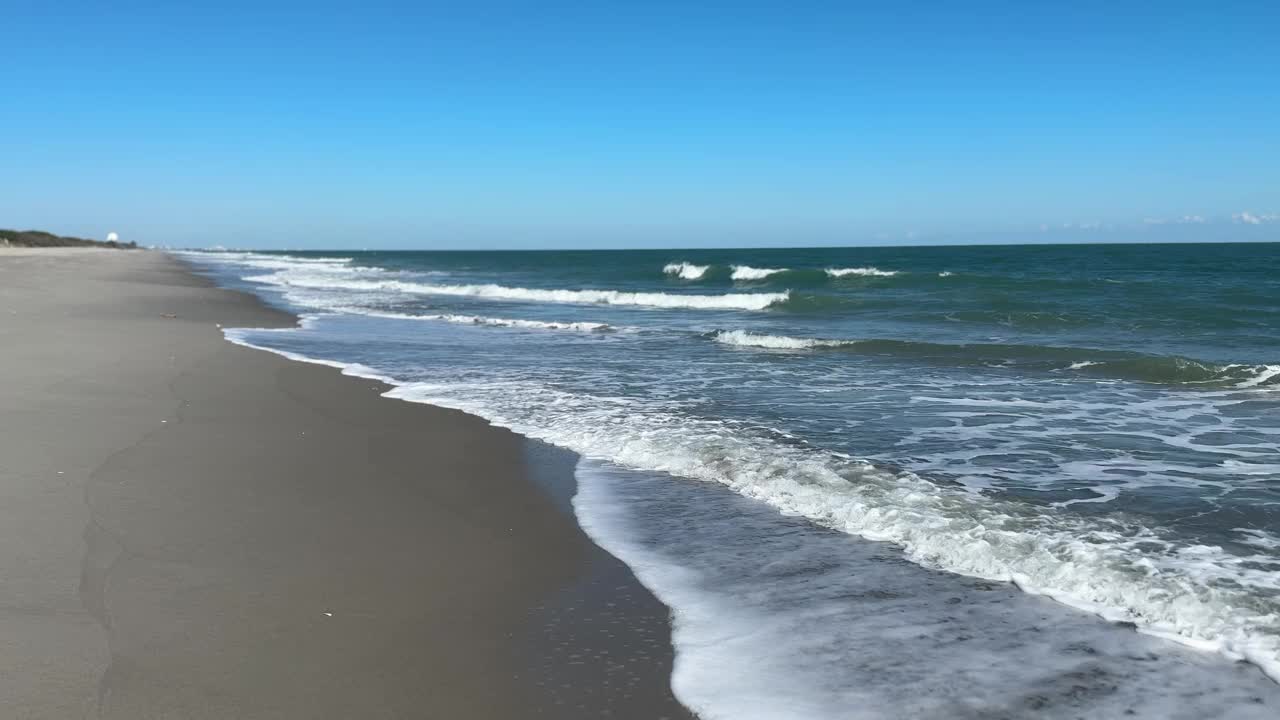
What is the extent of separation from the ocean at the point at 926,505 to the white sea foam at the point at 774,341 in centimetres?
12

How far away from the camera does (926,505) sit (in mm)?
5531

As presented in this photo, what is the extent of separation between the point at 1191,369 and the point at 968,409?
181 inches

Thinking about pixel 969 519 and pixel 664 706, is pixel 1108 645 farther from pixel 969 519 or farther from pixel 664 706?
pixel 664 706

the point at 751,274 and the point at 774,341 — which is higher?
the point at 751,274

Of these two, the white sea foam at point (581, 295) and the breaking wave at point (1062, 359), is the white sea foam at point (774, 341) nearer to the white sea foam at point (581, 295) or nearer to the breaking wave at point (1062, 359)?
the breaking wave at point (1062, 359)

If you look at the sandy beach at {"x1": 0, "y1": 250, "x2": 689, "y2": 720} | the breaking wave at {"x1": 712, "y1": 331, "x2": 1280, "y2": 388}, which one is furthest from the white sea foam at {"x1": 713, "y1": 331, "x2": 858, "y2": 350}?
the sandy beach at {"x1": 0, "y1": 250, "x2": 689, "y2": 720}

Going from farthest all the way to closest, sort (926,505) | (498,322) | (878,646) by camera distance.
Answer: (498,322)
(926,505)
(878,646)

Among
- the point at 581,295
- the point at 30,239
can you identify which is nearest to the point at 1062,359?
the point at 581,295

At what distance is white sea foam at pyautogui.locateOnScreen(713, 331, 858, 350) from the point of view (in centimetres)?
1530

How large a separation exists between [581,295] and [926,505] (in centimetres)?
2709

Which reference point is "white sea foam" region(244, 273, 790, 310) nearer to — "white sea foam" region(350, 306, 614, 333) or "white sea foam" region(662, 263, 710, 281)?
"white sea foam" region(350, 306, 614, 333)

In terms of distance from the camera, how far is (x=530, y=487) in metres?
6.25

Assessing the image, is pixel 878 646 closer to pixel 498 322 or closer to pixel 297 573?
pixel 297 573

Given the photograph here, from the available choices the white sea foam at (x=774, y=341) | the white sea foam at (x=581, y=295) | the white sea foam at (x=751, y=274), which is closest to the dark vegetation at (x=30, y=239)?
the white sea foam at (x=581, y=295)
